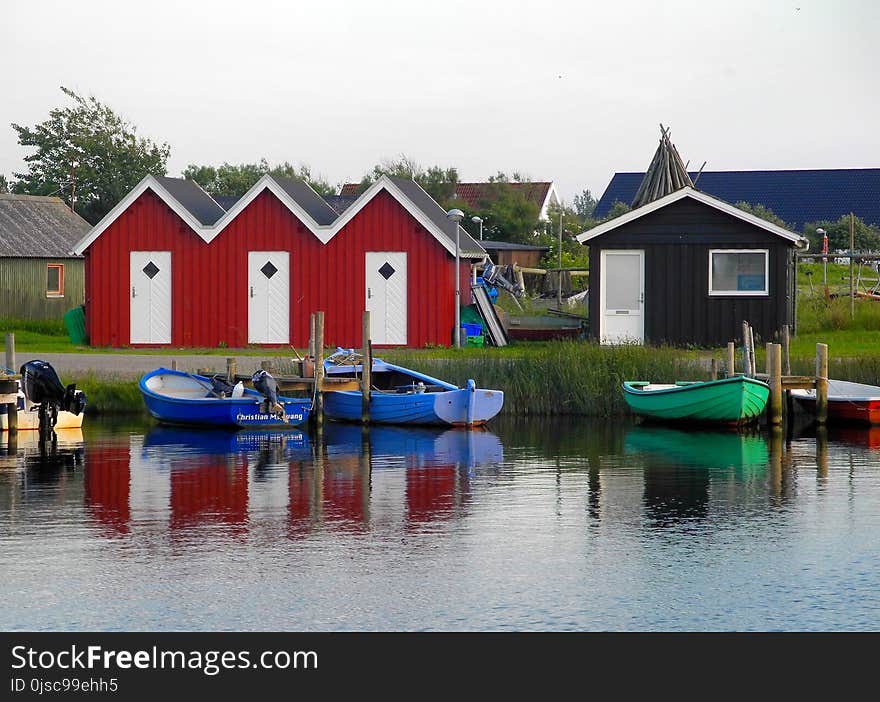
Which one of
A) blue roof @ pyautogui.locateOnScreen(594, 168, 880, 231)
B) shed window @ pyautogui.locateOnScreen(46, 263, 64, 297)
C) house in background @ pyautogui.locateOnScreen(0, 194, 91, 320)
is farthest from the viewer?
blue roof @ pyautogui.locateOnScreen(594, 168, 880, 231)

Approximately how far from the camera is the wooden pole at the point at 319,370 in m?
30.9

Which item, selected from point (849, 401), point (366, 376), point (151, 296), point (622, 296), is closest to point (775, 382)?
point (849, 401)

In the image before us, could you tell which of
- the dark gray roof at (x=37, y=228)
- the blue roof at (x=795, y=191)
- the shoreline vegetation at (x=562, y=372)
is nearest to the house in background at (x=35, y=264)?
the dark gray roof at (x=37, y=228)

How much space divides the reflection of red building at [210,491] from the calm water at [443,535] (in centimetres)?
6

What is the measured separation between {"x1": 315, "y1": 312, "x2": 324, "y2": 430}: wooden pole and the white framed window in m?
11.6

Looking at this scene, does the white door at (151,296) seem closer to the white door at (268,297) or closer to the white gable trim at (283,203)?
the white gable trim at (283,203)

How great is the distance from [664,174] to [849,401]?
14.3 meters

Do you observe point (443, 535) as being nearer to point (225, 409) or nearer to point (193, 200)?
point (225, 409)

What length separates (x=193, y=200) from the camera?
42.1m

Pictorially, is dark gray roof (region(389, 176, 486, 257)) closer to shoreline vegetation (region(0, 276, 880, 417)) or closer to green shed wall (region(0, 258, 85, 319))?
shoreline vegetation (region(0, 276, 880, 417))

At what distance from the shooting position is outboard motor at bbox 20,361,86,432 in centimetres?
3041

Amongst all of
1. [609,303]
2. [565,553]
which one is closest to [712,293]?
[609,303]

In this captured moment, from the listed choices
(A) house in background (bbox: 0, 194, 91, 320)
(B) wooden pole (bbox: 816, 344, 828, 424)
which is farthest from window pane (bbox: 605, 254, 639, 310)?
(A) house in background (bbox: 0, 194, 91, 320)

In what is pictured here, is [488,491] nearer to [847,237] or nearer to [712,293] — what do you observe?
[712,293]
